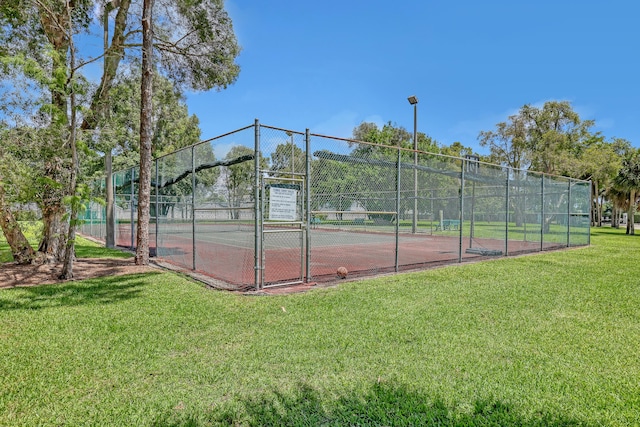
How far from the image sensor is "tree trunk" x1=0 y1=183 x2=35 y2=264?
7.29m

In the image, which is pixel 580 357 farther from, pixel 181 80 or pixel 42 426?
pixel 181 80

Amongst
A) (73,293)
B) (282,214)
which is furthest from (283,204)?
(73,293)

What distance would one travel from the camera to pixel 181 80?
1107 cm

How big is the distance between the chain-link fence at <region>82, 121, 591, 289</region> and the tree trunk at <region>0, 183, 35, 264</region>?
2.67 metres

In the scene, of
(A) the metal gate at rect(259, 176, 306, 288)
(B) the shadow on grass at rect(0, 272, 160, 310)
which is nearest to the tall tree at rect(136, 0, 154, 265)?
(B) the shadow on grass at rect(0, 272, 160, 310)

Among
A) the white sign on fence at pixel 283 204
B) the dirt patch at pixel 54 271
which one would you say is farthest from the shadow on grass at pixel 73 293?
the white sign on fence at pixel 283 204

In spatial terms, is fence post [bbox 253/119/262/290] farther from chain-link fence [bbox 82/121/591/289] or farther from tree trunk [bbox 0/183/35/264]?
tree trunk [bbox 0/183/35/264]

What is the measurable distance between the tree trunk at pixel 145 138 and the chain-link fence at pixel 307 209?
0.80 meters

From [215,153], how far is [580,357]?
6324 mm

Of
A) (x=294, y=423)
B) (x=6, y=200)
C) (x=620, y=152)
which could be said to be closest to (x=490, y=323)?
(x=294, y=423)

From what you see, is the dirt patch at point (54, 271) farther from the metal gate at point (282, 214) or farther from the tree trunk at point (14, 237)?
the metal gate at point (282, 214)

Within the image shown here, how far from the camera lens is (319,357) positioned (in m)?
3.35

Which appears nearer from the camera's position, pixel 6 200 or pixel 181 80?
pixel 6 200

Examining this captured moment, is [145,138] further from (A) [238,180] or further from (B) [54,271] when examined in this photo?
(B) [54,271]
